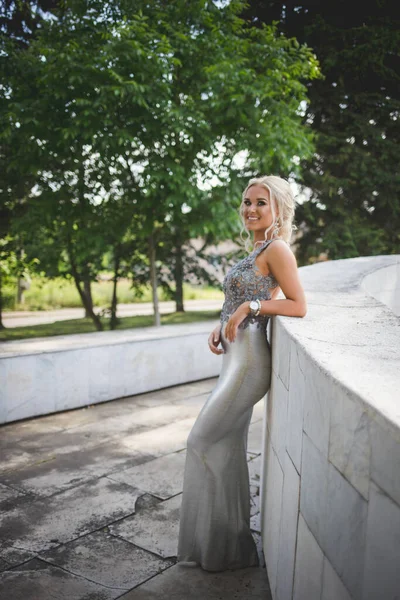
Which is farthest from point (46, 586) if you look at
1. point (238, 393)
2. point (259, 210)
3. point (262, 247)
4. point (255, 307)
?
point (259, 210)

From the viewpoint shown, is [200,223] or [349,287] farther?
[200,223]

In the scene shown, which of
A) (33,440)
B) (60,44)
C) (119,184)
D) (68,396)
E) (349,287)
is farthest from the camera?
(119,184)

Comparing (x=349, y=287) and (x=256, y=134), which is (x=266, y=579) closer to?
(x=349, y=287)

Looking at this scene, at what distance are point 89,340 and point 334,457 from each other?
5.54 meters

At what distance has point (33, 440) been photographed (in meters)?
5.28

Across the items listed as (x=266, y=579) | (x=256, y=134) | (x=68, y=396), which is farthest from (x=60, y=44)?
(x=266, y=579)

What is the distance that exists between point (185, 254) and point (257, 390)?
8767mm

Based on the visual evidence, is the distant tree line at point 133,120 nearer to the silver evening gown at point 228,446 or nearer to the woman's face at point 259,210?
the woman's face at point 259,210

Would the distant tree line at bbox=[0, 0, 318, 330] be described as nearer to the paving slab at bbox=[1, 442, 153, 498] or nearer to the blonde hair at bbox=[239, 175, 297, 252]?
the paving slab at bbox=[1, 442, 153, 498]

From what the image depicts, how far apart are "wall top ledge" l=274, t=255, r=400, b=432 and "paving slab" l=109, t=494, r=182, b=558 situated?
5.74 feet

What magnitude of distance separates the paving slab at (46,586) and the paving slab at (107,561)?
6 cm

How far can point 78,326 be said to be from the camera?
11.4 m

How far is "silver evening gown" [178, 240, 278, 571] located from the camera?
9.48ft

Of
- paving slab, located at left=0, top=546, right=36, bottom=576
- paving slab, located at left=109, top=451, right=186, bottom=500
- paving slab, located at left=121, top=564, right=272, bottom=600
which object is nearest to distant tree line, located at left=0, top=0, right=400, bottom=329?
paving slab, located at left=109, top=451, right=186, bottom=500
